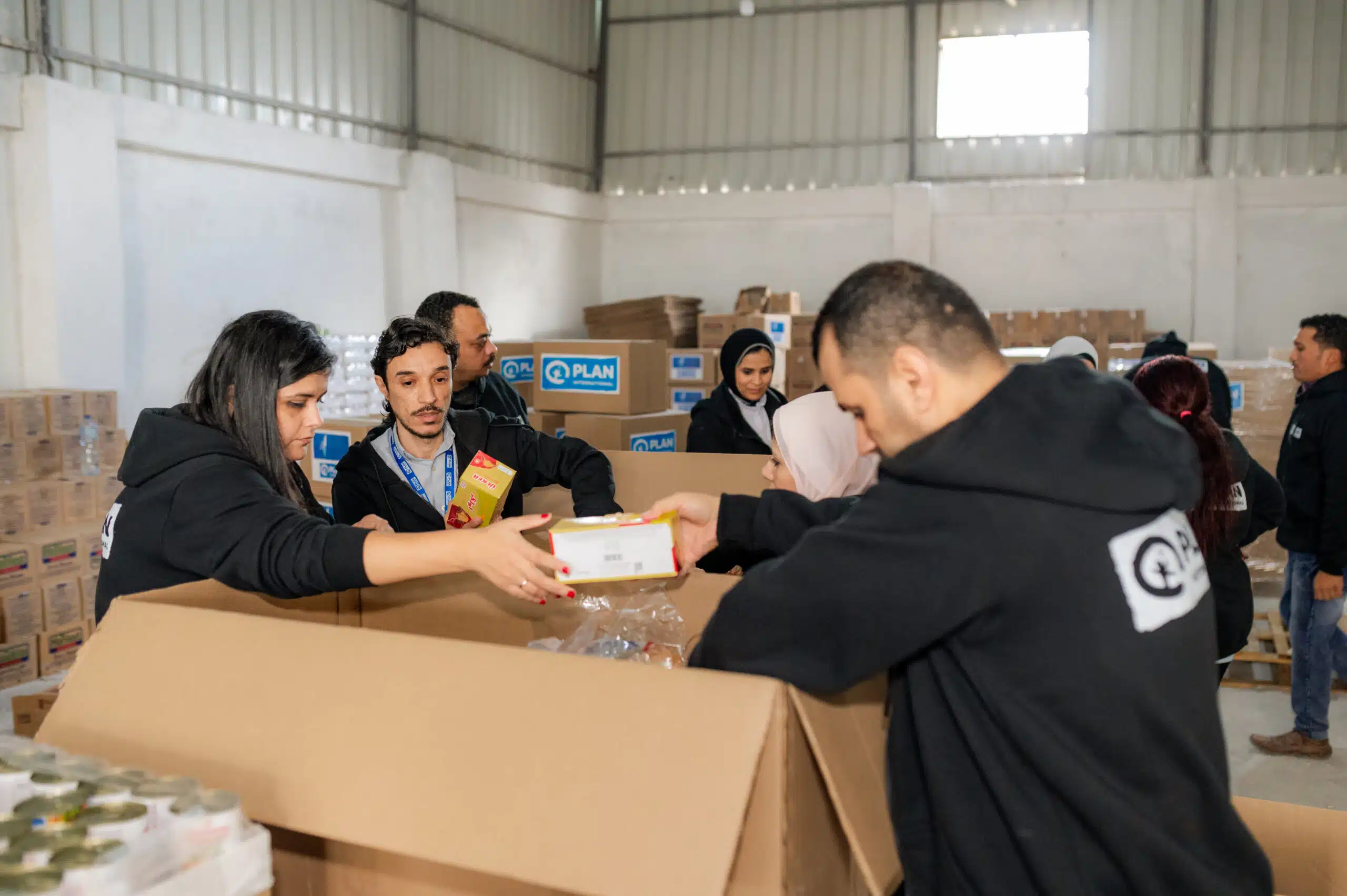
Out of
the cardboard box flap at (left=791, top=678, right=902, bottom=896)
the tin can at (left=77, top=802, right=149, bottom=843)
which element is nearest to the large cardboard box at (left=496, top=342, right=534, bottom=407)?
the cardboard box flap at (left=791, top=678, right=902, bottom=896)

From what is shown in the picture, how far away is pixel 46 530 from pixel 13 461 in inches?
12.9

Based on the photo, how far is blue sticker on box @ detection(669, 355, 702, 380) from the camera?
8.11 m

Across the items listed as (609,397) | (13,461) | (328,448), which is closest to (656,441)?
(609,397)

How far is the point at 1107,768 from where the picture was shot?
40.1 inches

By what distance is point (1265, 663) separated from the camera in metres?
5.06

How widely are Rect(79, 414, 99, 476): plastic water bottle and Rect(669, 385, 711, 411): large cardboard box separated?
13.1 feet

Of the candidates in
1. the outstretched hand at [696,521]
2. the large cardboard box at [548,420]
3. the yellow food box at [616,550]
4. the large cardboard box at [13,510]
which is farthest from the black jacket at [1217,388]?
the large cardboard box at [13,510]

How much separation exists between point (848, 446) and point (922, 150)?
28.4 ft

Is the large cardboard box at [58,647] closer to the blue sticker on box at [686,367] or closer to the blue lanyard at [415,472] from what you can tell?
the blue lanyard at [415,472]

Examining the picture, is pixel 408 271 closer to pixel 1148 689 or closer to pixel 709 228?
pixel 709 228

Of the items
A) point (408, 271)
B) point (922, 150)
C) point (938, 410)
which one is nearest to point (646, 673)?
point (938, 410)

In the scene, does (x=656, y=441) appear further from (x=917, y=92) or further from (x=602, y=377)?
(x=917, y=92)

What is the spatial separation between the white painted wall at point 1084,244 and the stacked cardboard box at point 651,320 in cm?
73

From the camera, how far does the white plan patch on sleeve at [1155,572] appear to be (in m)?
1.02
